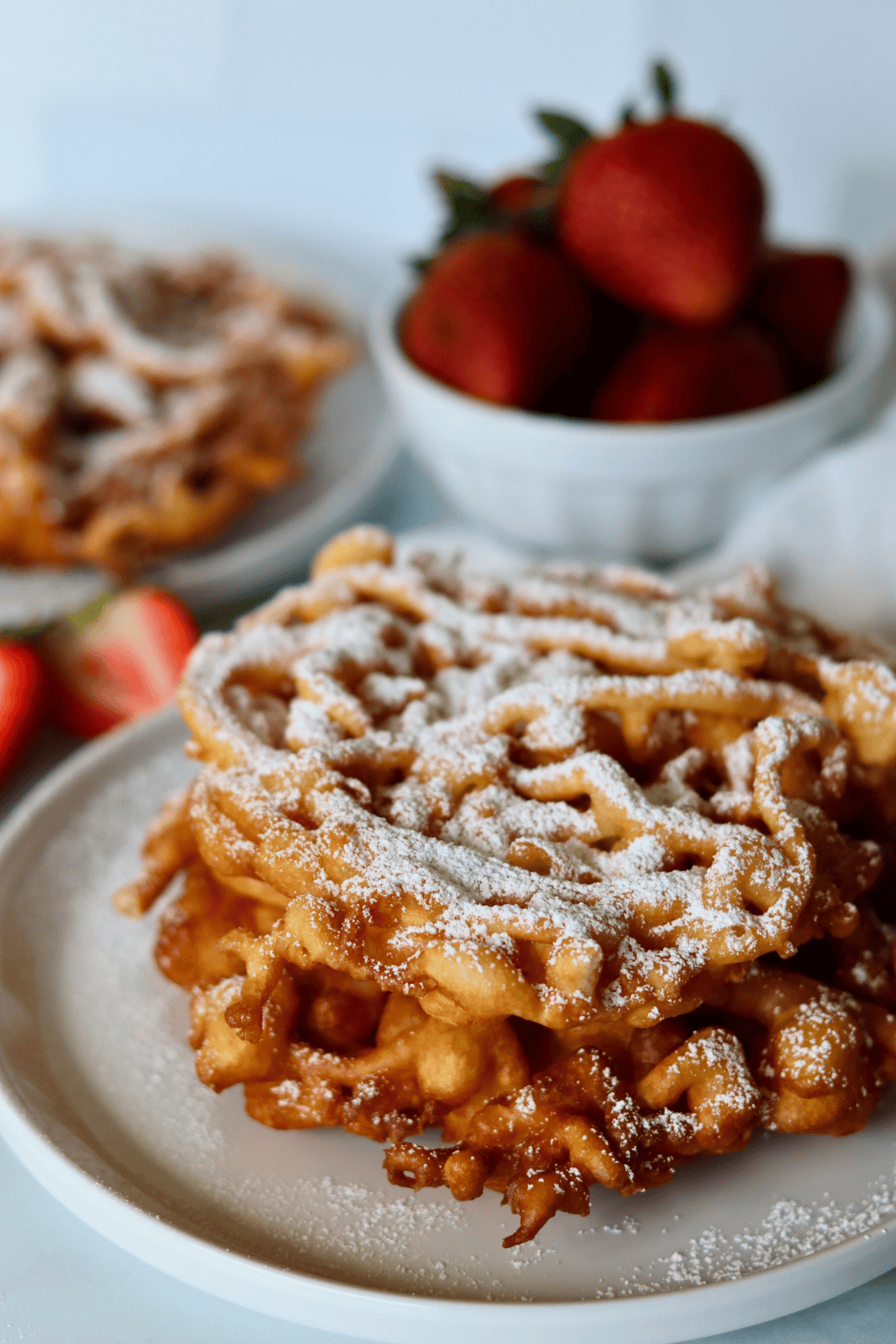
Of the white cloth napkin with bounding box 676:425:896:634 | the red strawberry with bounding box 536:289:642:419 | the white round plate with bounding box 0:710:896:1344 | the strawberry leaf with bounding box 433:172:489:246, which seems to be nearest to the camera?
the white round plate with bounding box 0:710:896:1344

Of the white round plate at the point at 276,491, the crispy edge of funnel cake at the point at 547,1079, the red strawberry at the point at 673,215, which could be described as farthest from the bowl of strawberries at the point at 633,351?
the crispy edge of funnel cake at the point at 547,1079

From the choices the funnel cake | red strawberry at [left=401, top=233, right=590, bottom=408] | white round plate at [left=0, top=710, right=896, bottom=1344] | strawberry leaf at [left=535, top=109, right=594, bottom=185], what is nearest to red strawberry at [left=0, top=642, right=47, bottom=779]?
the funnel cake

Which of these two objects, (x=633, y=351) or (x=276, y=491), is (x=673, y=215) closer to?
(x=633, y=351)

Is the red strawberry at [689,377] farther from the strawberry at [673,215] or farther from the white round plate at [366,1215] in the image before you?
the white round plate at [366,1215]

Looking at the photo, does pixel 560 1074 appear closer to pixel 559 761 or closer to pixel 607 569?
pixel 559 761

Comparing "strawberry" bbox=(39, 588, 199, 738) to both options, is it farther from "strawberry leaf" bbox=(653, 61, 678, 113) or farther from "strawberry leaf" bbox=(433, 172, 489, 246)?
"strawberry leaf" bbox=(653, 61, 678, 113)

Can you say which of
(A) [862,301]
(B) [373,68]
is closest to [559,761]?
(A) [862,301]
